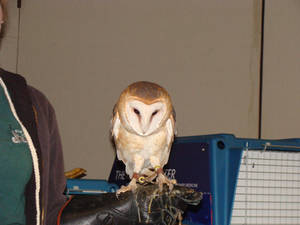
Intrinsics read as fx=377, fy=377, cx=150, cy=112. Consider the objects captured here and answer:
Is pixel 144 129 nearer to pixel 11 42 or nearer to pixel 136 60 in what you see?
pixel 136 60

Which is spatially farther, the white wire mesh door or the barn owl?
the white wire mesh door

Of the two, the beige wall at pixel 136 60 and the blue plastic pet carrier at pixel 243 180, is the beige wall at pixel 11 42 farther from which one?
the blue plastic pet carrier at pixel 243 180

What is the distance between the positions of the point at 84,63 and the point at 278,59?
1.35 metres

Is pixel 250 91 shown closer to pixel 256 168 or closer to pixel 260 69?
pixel 260 69

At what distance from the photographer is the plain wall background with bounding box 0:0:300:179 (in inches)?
97.0

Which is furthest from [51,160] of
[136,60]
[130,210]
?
[136,60]

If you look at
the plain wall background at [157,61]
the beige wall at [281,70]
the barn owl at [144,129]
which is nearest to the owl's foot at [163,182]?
the barn owl at [144,129]

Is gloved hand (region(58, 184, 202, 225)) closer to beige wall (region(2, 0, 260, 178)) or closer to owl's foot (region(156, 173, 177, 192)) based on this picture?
owl's foot (region(156, 173, 177, 192))

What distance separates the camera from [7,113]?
1.05 m

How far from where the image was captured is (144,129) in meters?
1.16

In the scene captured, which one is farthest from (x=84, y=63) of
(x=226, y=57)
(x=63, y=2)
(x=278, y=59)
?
(x=278, y=59)

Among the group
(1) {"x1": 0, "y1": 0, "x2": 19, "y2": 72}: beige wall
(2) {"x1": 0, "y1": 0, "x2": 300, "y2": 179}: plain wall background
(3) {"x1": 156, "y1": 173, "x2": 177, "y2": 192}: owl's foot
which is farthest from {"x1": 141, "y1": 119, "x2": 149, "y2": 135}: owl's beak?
(1) {"x1": 0, "y1": 0, "x2": 19, "y2": 72}: beige wall

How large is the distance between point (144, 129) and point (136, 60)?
4.79 feet

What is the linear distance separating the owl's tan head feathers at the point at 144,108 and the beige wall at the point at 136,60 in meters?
1.28
